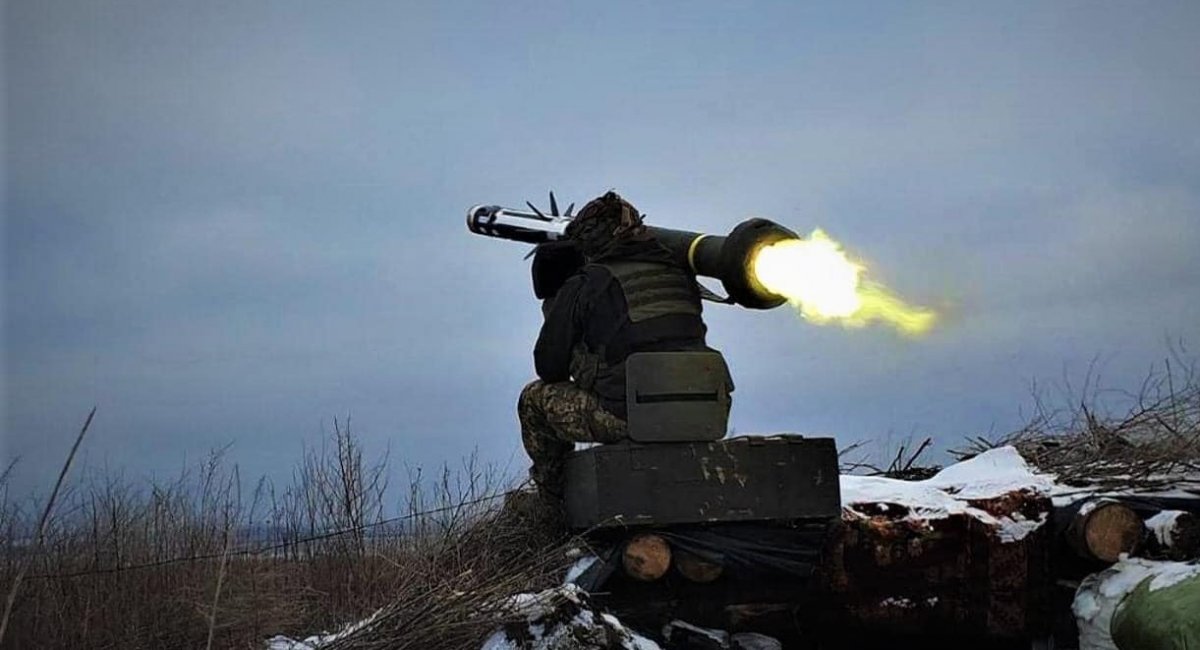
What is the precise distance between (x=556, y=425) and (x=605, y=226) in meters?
1.02

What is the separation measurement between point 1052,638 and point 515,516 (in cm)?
272

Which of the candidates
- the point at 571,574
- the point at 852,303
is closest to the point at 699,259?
the point at 852,303

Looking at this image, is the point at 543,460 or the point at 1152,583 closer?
the point at 1152,583

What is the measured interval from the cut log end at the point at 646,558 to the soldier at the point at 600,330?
58cm

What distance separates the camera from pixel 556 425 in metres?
5.88

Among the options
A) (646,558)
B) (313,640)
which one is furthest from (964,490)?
(313,640)

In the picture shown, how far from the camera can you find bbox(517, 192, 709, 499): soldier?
5656 mm

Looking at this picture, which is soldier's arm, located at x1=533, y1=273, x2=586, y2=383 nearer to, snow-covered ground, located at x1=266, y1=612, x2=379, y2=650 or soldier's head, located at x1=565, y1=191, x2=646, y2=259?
soldier's head, located at x1=565, y1=191, x2=646, y2=259

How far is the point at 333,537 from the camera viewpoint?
740 centimetres

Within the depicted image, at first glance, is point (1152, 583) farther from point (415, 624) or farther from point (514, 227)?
point (514, 227)

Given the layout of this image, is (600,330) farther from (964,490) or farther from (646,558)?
(964,490)

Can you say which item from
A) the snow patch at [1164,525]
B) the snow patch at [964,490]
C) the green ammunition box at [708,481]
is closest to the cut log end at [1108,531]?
the snow patch at [1164,525]

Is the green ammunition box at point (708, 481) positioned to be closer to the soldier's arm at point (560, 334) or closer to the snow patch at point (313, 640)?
the soldier's arm at point (560, 334)

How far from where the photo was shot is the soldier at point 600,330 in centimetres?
566
